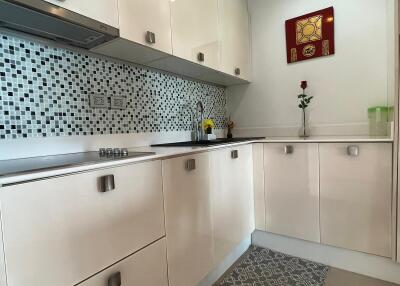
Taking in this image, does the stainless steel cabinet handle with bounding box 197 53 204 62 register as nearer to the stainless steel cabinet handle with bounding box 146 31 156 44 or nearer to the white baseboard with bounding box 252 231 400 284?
the stainless steel cabinet handle with bounding box 146 31 156 44

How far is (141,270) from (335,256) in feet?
4.75

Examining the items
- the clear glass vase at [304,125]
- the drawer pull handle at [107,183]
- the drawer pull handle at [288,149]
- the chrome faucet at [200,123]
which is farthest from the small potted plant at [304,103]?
the drawer pull handle at [107,183]

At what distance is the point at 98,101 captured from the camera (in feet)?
4.66

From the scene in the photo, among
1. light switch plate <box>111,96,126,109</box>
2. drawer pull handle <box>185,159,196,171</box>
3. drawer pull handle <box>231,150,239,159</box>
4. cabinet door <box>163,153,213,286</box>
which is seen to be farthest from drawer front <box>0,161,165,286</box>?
drawer pull handle <box>231,150,239,159</box>

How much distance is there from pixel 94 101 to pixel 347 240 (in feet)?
6.19

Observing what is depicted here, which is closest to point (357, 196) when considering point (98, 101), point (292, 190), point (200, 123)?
point (292, 190)

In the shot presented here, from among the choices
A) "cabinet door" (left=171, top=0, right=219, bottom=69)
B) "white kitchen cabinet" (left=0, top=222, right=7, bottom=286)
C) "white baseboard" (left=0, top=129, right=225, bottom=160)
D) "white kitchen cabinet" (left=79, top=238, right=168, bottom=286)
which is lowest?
"white kitchen cabinet" (left=79, top=238, right=168, bottom=286)

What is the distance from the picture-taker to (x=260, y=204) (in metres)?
1.98

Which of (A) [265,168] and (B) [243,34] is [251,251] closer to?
(A) [265,168]

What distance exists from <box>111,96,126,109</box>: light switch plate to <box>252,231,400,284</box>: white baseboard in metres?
1.51

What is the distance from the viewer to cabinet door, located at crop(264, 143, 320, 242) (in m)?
1.73

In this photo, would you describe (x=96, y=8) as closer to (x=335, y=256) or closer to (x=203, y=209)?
(x=203, y=209)

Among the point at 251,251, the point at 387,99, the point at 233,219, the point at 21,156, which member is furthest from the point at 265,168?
the point at 21,156

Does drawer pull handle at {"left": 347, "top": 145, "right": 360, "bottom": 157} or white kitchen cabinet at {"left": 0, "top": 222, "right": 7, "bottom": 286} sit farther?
drawer pull handle at {"left": 347, "top": 145, "right": 360, "bottom": 157}
